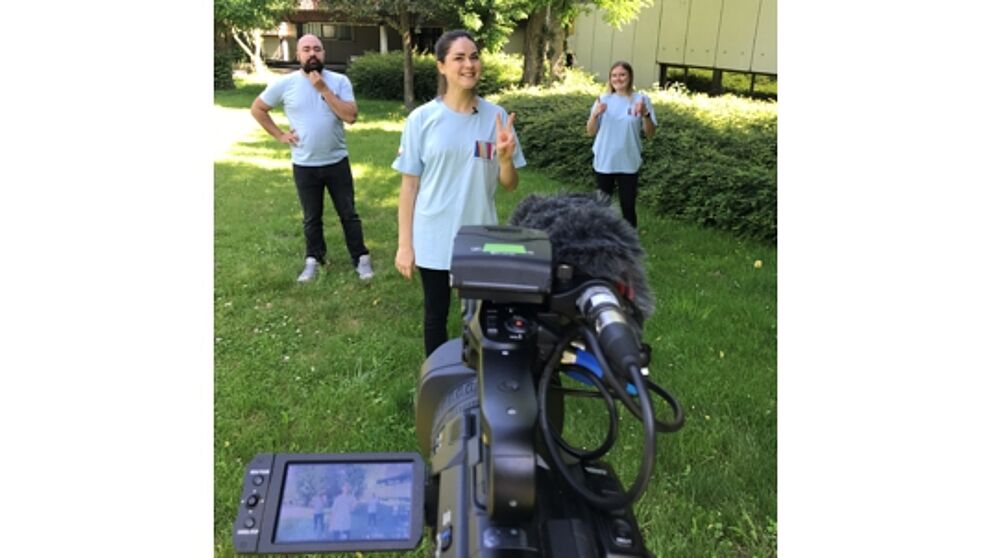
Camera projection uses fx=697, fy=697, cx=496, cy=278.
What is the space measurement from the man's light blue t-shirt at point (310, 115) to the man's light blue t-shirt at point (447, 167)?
2228 millimetres

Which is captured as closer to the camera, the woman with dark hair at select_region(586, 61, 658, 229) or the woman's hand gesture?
the woman's hand gesture

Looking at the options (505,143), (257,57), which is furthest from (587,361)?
(257,57)

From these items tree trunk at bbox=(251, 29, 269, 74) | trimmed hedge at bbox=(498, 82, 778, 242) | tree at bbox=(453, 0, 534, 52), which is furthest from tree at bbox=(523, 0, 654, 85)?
tree trunk at bbox=(251, 29, 269, 74)

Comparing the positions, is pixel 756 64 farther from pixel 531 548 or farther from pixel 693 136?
pixel 531 548

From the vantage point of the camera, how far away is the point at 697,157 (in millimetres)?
7941

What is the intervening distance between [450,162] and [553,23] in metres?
15.6

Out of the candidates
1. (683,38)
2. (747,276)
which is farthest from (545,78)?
(747,276)

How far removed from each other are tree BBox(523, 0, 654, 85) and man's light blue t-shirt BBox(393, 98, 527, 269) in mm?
13640

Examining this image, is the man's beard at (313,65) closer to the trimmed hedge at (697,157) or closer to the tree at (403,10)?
the trimmed hedge at (697,157)

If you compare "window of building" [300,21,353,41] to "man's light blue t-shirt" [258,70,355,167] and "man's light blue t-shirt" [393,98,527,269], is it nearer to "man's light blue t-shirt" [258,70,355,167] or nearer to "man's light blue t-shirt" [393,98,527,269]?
Result: "man's light blue t-shirt" [258,70,355,167]

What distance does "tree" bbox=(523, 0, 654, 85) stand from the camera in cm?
1573

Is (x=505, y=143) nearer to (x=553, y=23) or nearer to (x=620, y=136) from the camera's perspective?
(x=620, y=136)

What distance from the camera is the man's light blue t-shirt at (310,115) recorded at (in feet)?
16.5

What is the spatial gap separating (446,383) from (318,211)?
4224 mm
